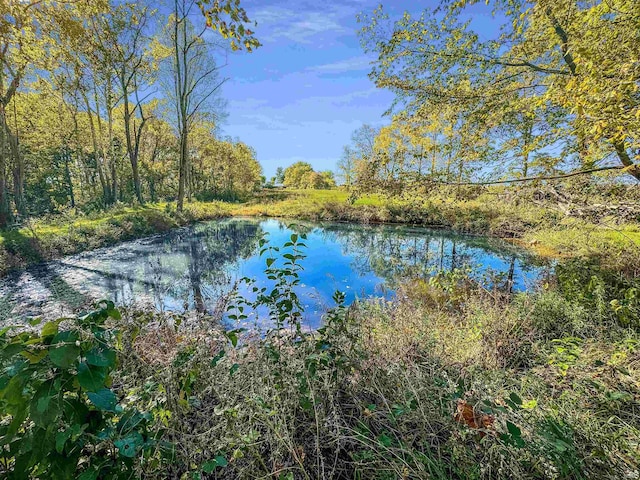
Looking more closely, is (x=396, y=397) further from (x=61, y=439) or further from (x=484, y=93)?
(x=484, y=93)

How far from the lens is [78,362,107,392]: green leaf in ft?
2.88

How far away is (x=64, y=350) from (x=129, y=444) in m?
0.40

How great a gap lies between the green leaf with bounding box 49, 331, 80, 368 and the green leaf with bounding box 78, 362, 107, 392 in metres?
0.04

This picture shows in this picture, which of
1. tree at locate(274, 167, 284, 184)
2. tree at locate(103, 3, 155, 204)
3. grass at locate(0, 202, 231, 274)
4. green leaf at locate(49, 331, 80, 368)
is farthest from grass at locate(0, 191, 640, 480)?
tree at locate(274, 167, 284, 184)

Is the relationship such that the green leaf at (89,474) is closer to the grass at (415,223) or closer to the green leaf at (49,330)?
the green leaf at (49,330)

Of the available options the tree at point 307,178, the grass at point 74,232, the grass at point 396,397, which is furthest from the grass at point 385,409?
the tree at point 307,178

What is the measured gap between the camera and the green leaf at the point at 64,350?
88 cm

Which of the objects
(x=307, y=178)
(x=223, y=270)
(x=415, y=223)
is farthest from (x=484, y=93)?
(x=307, y=178)

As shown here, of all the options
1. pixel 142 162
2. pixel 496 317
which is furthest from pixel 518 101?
pixel 142 162

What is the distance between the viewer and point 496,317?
3.76 m

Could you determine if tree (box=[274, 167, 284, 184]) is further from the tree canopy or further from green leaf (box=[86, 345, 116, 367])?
green leaf (box=[86, 345, 116, 367])

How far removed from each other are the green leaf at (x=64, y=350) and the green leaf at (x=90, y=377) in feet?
0.13

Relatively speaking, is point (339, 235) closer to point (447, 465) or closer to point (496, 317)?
point (496, 317)

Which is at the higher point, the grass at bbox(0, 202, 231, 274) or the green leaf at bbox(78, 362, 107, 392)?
the green leaf at bbox(78, 362, 107, 392)
